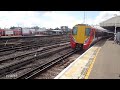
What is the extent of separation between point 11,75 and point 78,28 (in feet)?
44.6

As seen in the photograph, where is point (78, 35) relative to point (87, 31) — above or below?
below

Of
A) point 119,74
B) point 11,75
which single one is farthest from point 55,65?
point 119,74

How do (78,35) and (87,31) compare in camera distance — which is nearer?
(87,31)

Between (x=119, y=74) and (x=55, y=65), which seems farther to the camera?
(x=55, y=65)
